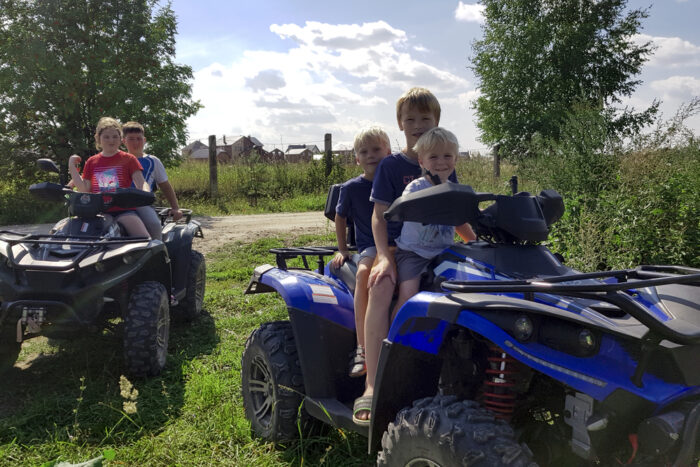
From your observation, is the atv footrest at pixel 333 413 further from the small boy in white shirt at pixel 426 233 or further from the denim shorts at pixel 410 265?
the denim shorts at pixel 410 265

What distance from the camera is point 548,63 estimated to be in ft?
80.6

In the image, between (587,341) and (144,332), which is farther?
(144,332)

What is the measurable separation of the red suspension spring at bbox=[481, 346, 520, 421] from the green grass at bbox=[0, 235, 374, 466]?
106cm

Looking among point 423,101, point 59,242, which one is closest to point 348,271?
point 423,101

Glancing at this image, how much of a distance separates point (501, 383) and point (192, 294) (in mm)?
4124

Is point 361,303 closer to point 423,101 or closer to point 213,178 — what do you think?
point 423,101

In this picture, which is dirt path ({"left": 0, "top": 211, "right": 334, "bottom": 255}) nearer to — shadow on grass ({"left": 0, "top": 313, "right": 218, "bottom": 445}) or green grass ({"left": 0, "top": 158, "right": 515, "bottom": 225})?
green grass ({"left": 0, "top": 158, "right": 515, "bottom": 225})

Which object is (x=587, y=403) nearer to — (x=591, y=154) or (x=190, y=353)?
(x=190, y=353)

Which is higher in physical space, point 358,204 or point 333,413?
point 358,204

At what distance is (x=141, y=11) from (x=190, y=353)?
44.5ft

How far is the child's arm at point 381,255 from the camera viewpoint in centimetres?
239

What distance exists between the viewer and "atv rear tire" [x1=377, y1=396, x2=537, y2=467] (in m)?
1.63

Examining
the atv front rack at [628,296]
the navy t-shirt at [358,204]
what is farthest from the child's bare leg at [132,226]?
the atv front rack at [628,296]

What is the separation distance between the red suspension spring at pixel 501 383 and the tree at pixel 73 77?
14.0 m
